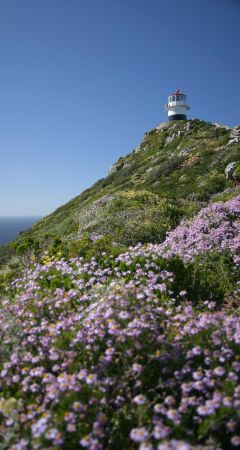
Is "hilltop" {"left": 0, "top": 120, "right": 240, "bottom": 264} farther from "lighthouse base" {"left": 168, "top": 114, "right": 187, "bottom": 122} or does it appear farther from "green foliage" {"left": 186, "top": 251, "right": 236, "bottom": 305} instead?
"lighthouse base" {"left": 168, "top": 114, "right": 187, "bottom": 122}

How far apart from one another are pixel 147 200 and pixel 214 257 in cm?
994

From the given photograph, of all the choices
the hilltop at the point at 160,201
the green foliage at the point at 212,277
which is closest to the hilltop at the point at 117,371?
the green foliage at the point at 212,277

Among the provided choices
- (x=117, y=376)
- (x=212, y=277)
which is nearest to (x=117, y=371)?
(x=117, y=376)

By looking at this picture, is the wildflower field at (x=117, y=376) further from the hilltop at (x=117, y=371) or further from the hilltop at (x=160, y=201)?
the hilltop at (x=160, y=201)

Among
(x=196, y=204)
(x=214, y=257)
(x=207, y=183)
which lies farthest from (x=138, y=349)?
(x=207, y=183)

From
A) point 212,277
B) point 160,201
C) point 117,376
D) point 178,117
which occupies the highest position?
point 178,117

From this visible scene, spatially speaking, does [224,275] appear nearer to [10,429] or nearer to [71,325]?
[71,325]

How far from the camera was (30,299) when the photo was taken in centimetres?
585

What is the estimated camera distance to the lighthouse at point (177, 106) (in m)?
71.5

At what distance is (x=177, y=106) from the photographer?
71750 mm

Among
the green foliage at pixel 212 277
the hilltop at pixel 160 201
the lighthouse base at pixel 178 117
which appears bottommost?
the green foliage at pixel 212 277

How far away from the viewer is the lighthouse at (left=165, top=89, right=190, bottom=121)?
235ft

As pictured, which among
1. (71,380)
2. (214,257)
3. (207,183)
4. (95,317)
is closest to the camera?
(71,380)

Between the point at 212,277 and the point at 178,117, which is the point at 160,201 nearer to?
the point at 212,277
